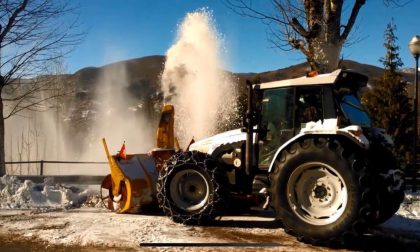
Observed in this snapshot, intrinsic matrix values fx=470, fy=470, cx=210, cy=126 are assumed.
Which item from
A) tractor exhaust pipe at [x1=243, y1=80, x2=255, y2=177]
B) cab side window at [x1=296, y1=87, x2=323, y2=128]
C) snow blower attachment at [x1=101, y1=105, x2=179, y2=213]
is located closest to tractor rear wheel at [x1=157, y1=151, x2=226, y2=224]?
tractor exhaust pipe at [x1=243, y1=80, x2=255, y2=177]

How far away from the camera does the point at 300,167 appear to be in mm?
6234

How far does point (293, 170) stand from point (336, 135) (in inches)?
29.0

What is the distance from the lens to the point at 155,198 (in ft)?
27.7

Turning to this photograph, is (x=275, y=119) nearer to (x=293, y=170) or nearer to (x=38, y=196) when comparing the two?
(x=293, y=170)

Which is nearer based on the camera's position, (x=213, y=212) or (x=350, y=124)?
(x=350, y=124)

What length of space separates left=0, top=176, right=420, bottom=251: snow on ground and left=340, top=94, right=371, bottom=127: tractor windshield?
1670 millimetres

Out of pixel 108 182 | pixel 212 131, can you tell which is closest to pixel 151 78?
pixel 212 131

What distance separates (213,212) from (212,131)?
578 inches

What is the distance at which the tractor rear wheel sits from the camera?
7.27 m

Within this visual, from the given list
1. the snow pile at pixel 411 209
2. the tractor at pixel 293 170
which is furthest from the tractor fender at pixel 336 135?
the snow pile at pixel 411 209

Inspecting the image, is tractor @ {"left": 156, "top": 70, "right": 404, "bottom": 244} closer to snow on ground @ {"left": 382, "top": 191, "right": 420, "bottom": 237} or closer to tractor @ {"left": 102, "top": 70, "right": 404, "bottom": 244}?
tractor @ {"left": 102, "top": 70, "right": 404, "bottom": 244}

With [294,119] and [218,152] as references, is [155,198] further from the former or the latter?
[294,119]

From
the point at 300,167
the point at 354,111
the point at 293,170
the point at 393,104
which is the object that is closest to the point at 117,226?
the point at 293,170

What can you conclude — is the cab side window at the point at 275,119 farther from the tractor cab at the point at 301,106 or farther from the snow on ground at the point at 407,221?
the snow on ground at the point at 407,221
